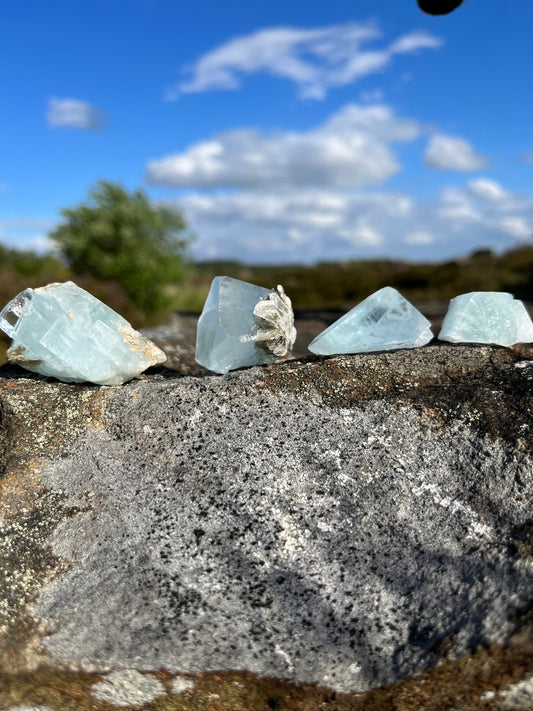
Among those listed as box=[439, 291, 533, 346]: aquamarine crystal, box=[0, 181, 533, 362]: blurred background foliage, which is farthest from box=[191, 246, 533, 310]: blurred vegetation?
box=[439, 291, 533, 346]: aquamarine crystal

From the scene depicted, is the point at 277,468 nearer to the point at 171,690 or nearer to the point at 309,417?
the point at 309,417

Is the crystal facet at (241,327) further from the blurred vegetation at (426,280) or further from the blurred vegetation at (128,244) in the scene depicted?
the blurred vegetation at (128,244)

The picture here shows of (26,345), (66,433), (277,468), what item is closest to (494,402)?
(277,468)

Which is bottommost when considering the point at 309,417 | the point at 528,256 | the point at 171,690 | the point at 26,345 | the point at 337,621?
the point at 171,690

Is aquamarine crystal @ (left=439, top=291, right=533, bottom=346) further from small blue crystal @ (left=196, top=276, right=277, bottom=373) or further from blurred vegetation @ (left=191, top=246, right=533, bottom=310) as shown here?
blurred vegetation @ (left=191, top=246, right=533, bottom=310)

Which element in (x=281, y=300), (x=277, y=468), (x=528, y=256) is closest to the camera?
(x=277, y=468)

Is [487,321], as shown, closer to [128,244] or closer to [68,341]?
[68,341]
